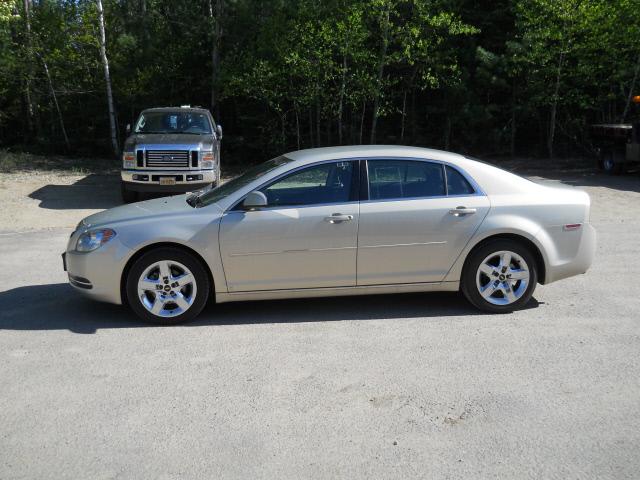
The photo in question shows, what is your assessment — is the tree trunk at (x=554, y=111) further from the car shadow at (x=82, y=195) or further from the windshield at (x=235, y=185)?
the windshield at (x=235, y=185)

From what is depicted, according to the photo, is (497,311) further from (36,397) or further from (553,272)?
(36,397)

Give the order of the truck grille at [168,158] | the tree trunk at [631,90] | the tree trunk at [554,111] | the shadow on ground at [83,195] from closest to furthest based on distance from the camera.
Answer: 1. the truck grille at [168,158]
2. the shadow on ground at [83,195]
3. the tree trunk at [631,90]
4. the tree trunk at [554,111]

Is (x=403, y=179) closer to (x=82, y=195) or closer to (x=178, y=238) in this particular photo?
(x=178, y=238)

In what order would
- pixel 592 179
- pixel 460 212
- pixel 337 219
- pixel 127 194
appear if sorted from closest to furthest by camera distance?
pixel 337 219
pixel 460 212
pixel 127 194
pixel 592 179

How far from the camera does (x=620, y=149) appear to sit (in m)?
17.8

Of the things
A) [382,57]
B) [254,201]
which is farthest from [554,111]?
[254,201]

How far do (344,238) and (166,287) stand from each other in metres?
1.60

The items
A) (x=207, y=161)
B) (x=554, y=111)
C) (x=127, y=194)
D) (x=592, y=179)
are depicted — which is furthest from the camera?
(x=554, y=111)

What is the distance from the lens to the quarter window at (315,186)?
5.98m

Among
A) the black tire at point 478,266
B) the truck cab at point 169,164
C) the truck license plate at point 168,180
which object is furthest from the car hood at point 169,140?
the black tire at point 478,266

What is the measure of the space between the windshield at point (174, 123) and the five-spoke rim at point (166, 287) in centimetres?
882

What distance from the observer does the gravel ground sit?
141 inches

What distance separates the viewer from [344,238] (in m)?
5.89

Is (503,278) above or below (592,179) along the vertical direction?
above
